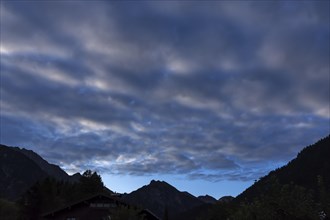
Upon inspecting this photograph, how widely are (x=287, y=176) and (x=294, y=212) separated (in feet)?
506

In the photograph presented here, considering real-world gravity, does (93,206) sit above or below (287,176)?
below

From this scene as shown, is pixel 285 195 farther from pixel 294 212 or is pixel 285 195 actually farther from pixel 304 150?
pixel 304 150

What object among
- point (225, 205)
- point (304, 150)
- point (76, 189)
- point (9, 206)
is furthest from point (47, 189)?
point (304, 150)

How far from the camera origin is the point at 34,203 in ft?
304

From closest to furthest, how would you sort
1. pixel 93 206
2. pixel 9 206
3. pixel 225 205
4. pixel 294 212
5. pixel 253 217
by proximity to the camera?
pixel 294 212 < pixel 253 217 < pixel 93 206 < pixel 225 205 < pixel 9 206

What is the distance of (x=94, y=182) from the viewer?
313ft

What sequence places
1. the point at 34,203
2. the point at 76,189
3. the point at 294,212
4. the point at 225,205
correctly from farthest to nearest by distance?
the point at 76,189
the point at 34,203
the point at 225,205
the point at 294,212

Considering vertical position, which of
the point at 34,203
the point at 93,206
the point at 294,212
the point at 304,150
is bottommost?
the point at 294,212

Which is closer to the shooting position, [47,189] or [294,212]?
[294,212]

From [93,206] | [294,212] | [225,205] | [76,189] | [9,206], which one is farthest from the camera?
[9,206]

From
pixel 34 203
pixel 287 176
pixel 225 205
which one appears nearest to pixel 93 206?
pixel 225 205

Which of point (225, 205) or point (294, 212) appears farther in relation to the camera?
point (225, 205)

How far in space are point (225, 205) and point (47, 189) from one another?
46.2m

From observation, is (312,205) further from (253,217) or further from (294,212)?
(253,217)
